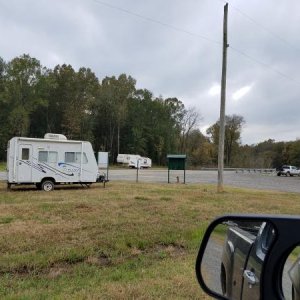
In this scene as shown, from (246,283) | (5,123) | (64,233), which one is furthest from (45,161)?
(5,123)

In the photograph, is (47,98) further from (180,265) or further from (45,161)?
(180,265)

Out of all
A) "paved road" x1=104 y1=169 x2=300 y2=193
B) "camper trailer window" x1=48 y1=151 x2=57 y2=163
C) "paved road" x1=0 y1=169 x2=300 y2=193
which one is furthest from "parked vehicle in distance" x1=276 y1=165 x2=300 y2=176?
"camper trailer window" x1=48 y1=151 x2=57 y2=163

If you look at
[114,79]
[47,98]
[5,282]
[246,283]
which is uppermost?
[114,79]

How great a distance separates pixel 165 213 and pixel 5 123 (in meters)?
58.1

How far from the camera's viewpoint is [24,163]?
19.5 m

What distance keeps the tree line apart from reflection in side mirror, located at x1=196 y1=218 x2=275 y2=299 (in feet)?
213

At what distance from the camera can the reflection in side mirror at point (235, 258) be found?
1775mm

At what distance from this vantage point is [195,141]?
101688mm

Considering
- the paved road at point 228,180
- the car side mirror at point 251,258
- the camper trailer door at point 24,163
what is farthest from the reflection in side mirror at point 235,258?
the paved road at point 228,180

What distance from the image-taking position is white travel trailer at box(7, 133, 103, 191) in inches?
763

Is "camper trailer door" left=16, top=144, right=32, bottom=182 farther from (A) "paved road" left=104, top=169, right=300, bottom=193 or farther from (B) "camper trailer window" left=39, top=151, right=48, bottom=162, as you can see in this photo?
(A) "paved road" left=104, top=169, right=300, bottom=193

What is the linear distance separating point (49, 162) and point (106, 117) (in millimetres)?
58557

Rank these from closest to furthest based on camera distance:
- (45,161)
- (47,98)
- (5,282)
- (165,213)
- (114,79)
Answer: (5,282), (165,213), (45,161), (47,98), (114,79)

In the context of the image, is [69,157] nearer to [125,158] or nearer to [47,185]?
[47,185]
